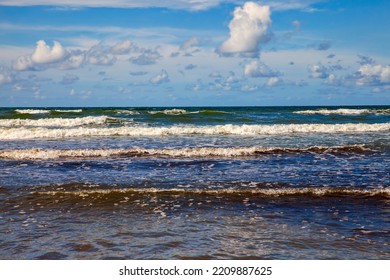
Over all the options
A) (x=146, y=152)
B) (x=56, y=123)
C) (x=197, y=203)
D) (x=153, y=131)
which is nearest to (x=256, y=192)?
(x=197, y=203)

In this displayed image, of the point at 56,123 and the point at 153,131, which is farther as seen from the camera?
the point at 56,123

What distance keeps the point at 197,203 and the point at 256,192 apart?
5.25 feet

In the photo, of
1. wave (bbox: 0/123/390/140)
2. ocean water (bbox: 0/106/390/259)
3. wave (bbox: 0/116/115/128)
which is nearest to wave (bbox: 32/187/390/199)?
ocean water (bbox: 0/106/390/259)

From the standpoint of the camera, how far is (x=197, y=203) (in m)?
8.66

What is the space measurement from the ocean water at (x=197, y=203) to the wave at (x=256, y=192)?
24mm

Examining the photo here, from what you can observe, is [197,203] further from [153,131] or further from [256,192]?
Answer: [153,131]

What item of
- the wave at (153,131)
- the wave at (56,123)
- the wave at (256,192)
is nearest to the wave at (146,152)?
the wave at (256,192)

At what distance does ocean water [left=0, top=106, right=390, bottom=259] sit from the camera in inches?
237

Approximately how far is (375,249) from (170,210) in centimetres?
386

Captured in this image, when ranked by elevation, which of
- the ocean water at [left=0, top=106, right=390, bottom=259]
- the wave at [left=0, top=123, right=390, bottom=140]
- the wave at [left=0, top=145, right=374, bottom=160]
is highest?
the wave at [left=0, top=123, right=390, bottom=140]

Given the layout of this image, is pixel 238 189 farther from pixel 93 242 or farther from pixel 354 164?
pixel 354 164

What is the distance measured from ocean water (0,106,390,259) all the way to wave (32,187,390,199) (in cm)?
2

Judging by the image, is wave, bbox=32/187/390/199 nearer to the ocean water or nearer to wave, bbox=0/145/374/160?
the ocean water
